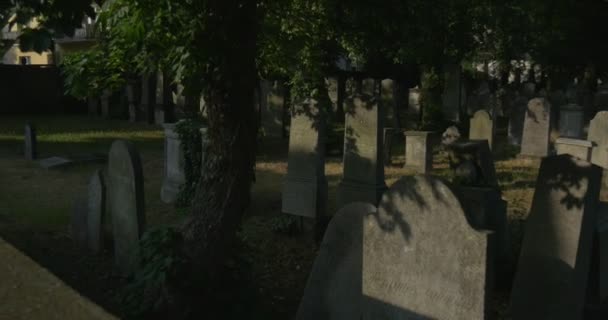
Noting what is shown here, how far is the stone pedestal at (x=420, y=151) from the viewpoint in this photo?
39.3 feet

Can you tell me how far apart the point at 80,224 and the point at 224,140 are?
316 centimetres

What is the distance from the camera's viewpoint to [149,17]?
4.08 m

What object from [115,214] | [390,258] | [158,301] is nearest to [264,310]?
[158,301]

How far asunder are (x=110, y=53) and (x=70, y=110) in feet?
74.7

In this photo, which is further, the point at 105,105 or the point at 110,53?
the point at 105,105

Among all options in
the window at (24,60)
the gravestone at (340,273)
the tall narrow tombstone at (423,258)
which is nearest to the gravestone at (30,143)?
the gravestone at (340,273)

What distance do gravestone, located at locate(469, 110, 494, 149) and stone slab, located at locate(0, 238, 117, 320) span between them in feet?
38.3

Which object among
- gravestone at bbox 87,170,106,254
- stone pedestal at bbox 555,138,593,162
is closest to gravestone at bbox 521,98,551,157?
stone pedestal at bbox 555,138,593,162

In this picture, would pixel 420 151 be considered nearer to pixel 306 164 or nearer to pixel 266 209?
pixel 266 209

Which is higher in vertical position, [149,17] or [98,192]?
[149,17]

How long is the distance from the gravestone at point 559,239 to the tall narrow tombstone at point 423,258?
116 cm

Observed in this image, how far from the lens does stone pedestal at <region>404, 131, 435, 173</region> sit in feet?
39.3

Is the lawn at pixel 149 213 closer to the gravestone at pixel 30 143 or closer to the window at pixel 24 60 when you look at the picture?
the gravestone at pixel 30 143

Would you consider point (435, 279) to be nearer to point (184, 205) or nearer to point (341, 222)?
point (341, 222)
